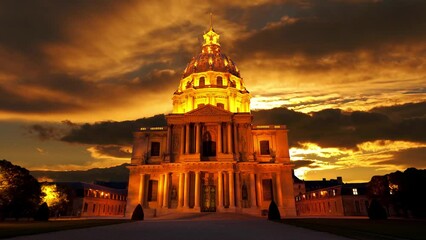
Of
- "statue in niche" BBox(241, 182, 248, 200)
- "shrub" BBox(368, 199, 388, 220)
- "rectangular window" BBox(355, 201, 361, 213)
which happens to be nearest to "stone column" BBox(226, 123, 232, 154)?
"statue in niche" BBox(241, 182, 248, 200)

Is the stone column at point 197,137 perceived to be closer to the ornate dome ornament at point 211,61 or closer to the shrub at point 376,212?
the ornate dome ornament at point 211,61

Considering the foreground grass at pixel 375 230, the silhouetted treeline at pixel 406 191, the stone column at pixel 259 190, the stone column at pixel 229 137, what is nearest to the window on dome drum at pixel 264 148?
the stone column at pixel 259 190

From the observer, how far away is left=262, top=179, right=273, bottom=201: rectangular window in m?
49.9

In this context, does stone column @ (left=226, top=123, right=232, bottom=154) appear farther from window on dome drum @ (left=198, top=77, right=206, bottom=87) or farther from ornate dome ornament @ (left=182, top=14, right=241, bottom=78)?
ornate dome ornament @ (left=182, top=14, right=241, bottom=78)

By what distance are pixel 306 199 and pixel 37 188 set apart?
68.5m

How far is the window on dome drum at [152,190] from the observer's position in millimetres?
51219

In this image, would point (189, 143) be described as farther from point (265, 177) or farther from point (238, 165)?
point (265, 177)

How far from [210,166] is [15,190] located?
84.1 ft

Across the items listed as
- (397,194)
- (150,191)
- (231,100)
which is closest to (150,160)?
(150,191)

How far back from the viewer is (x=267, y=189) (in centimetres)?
5041

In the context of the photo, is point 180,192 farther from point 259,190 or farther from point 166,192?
point 259,190

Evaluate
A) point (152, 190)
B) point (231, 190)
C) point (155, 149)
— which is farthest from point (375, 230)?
point (155, 149)

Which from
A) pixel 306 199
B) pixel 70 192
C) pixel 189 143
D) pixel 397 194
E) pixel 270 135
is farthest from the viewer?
pixel 306 199

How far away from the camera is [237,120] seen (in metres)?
52.2
